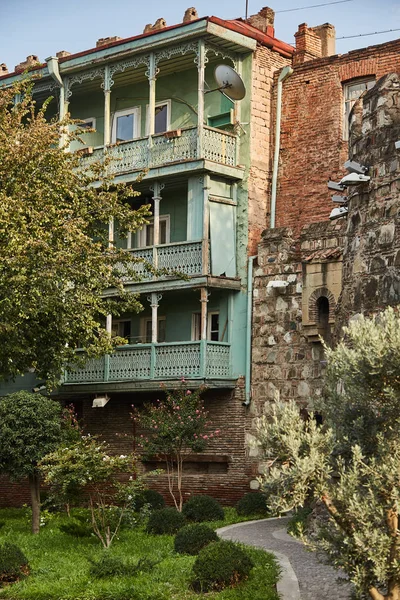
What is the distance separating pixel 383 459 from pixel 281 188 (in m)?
18.6

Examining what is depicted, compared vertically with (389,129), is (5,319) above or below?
below

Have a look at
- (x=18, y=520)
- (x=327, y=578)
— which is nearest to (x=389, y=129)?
(x=327, y=578)

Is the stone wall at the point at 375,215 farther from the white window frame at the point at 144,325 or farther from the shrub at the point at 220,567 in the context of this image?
the white window frame at the point at 144,325

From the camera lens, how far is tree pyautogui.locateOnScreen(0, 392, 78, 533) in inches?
946

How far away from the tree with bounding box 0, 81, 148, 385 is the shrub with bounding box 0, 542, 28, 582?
510 centimetres

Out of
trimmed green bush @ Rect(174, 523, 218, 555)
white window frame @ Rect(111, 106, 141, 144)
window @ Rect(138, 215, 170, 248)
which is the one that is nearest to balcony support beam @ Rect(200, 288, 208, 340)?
window @ Rect(138, 215, 170, 248)

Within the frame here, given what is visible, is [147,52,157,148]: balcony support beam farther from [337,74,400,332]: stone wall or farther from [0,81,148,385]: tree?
[337,74,400,332]: stone wall

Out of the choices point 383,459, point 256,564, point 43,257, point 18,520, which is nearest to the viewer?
point 383,459

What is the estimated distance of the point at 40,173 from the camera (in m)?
23.4

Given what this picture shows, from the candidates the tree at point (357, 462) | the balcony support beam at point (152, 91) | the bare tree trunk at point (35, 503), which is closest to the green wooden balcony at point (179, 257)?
the balcony support beam at point (152, 91)

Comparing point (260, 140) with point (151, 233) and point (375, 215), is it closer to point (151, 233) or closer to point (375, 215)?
point (151, 233)

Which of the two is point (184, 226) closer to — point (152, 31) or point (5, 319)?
point (152, 31)

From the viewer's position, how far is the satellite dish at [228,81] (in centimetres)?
2836

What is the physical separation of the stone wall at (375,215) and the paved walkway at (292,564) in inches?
155
